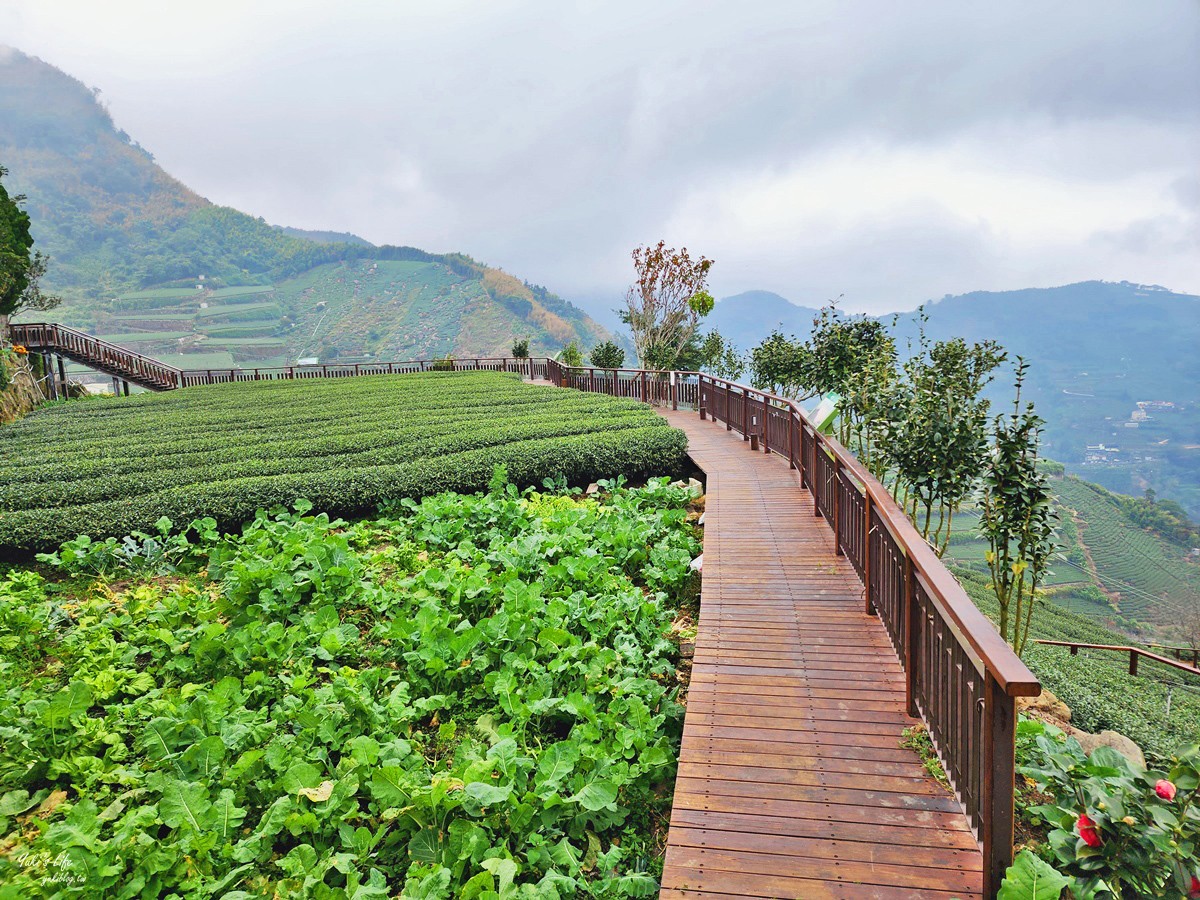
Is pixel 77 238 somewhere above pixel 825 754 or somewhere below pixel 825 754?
above

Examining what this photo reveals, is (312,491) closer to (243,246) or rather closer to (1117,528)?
(1117,528)

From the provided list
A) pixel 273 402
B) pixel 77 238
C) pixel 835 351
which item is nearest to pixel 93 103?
pixel 77 238

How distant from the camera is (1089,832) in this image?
1.97 m

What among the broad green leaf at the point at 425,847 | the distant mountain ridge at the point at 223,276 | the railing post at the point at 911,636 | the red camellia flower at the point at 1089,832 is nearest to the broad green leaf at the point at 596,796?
the broad green leaf at the point at 425,847

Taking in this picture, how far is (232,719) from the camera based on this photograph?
342 cm

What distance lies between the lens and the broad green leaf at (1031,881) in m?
1.86

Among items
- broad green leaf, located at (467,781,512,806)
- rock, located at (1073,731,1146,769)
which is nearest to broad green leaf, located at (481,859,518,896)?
broad green leaf, located at (467,781,512,806)

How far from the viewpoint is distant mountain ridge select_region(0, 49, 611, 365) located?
8744 centimetres

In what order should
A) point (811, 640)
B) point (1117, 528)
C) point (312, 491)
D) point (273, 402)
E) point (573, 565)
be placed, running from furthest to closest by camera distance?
point (1117, 528)
point (273, 402)
point (312, 491)
point (573, 565)
point (811, 640)

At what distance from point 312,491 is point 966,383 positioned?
9.61 meters

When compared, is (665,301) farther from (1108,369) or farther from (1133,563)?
(1108,369)

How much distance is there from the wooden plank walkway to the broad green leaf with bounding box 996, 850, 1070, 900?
359 millimetres

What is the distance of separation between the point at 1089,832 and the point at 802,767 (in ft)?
Answer: 3.75

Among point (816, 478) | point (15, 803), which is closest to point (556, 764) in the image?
point (15, 803)
